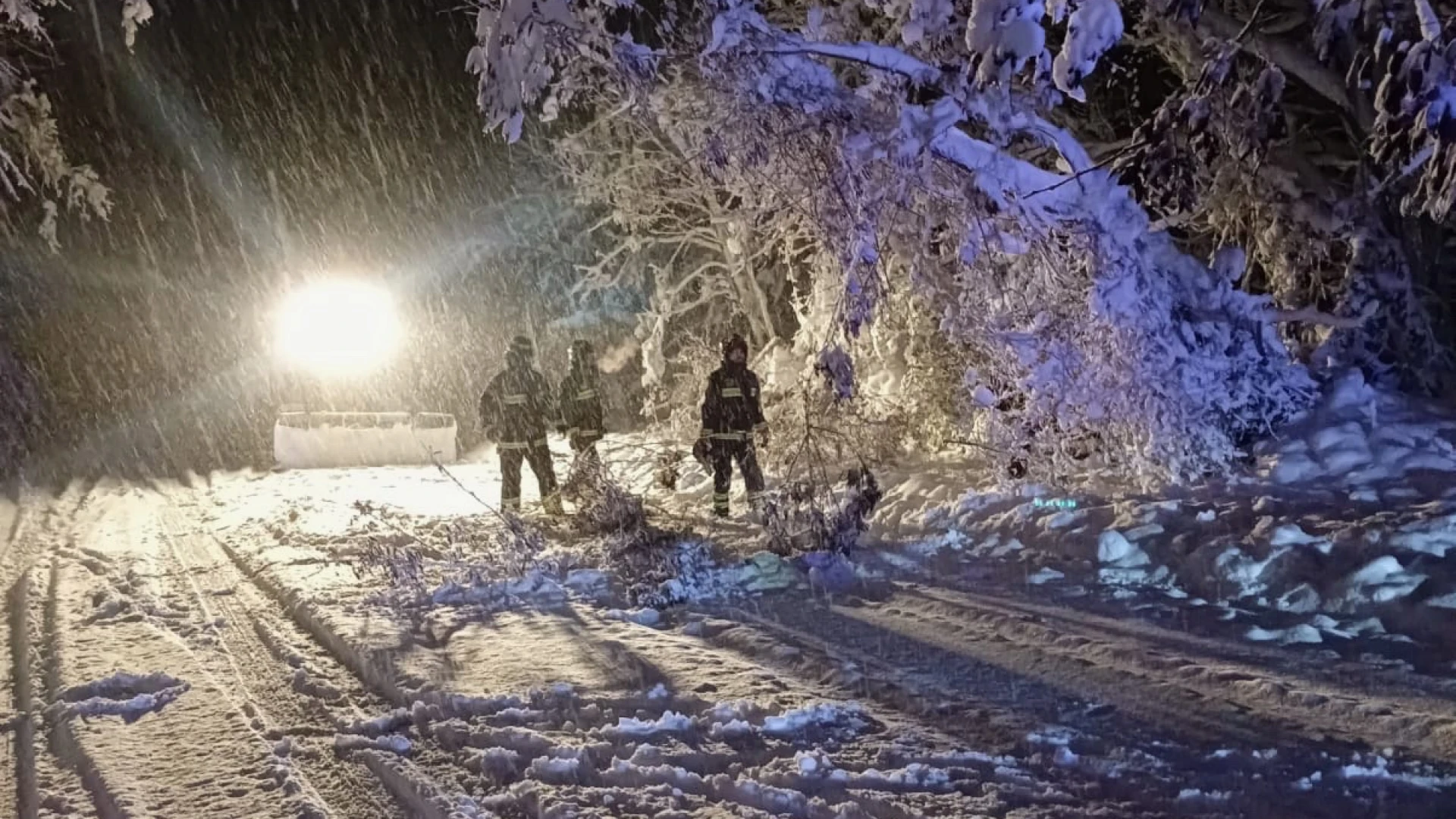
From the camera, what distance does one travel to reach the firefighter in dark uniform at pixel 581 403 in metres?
10.3

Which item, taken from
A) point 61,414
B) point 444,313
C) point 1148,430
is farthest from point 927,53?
point 61,414

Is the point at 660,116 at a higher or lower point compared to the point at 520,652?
higher

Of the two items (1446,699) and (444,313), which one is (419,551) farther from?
(444,313)

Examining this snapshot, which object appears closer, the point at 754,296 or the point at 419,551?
the point at 419,551

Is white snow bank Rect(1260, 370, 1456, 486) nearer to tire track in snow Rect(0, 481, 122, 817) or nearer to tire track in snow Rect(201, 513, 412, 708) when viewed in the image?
tire track in snow Rect(201, 513, 412, 708)

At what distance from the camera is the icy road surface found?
365 cm

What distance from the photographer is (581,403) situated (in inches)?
411

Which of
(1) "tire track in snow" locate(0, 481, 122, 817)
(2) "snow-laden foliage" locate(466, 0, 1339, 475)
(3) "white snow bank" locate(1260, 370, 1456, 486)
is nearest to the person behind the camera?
(1) "tire track in snow" locate(0, 481, 122, 817)

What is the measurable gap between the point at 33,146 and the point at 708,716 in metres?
9.92

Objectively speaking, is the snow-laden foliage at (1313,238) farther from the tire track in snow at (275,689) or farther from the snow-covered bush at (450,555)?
the tire track in snow at (275,689)

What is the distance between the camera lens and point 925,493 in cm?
889

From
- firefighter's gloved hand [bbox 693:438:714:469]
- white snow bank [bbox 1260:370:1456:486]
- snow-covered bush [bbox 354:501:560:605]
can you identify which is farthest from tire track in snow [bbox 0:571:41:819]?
white snow bank [bbox 1260:370:1456:486]

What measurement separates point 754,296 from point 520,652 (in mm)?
11986

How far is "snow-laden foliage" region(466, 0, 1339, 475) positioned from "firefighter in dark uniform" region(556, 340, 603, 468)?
9.44 ft
